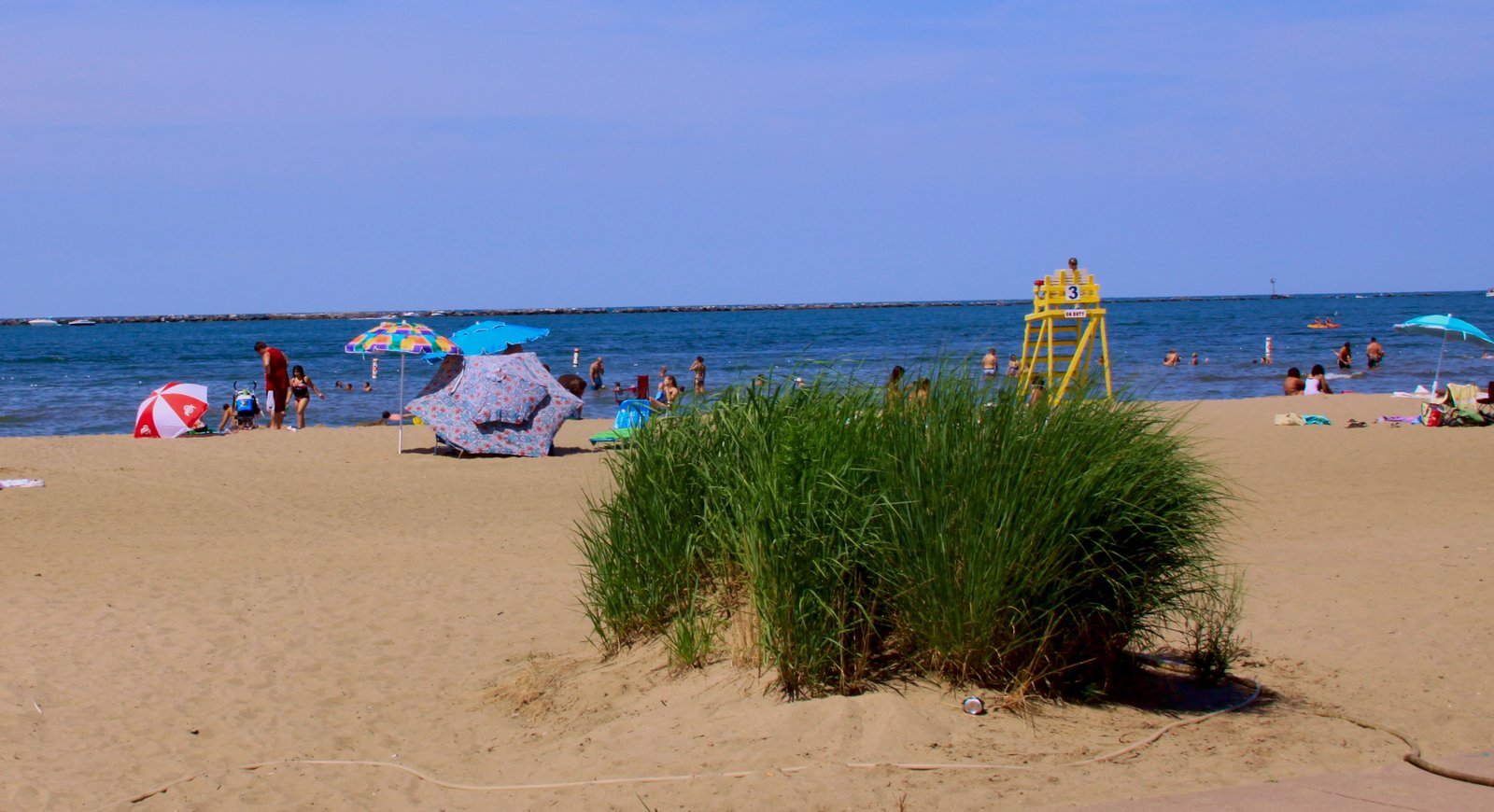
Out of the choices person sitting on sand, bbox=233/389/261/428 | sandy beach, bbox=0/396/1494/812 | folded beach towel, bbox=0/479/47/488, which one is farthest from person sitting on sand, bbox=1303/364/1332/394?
folded beach towel, bbox=0/479/47/488

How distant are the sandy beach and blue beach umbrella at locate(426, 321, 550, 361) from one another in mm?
4105

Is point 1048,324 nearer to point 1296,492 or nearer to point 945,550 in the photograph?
point 1296,492

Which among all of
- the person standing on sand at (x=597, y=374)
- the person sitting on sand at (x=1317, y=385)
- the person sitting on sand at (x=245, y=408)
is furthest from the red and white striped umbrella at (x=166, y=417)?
the person sitting on sand at (x=1317, y=385)

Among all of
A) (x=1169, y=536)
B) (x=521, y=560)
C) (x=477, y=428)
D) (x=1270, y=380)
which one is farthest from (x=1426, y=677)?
(x=1270, y=380)

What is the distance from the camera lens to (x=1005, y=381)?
4910 millimetres

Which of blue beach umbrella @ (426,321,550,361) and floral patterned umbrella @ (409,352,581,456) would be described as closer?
floral patterned umbrella @ (409,352,581,456)

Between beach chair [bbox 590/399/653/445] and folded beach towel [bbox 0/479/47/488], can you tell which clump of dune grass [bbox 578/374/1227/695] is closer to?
beach chair [bbox 590/399/653/445]

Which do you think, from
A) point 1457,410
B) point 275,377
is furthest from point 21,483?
point 1457,410

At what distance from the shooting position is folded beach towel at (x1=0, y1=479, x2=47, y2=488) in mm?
12297

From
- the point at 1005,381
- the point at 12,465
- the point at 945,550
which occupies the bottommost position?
the point at 12,465

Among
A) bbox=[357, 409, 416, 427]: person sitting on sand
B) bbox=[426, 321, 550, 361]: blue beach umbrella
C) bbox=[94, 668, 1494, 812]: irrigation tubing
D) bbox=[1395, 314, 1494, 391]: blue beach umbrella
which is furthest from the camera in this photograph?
bbox=[357, 409, 416, 427]: person sitting on sand

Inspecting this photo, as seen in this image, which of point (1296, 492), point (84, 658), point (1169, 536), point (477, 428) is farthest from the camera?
point (477, 428)

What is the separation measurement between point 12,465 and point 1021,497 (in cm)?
1329

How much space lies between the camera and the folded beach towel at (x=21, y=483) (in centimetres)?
1230
